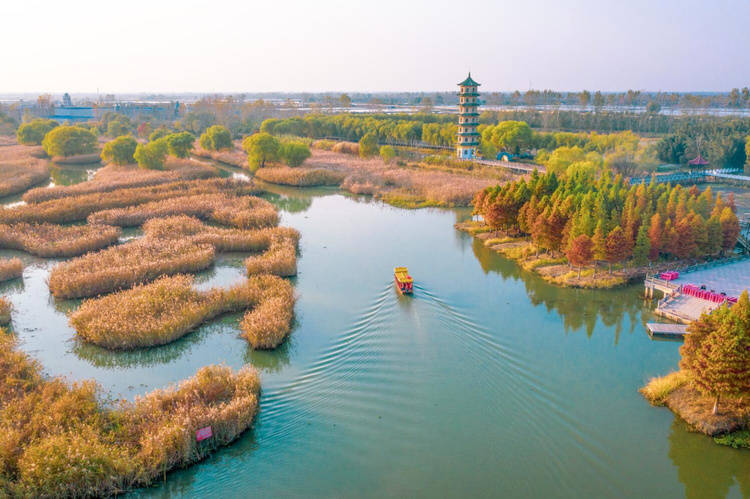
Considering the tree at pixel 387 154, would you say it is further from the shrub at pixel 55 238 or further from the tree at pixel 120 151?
the shrub at pixel 55 238

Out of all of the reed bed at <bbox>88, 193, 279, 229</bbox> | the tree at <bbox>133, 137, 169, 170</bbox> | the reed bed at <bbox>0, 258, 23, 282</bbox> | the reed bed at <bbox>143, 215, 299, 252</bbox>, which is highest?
the tree at <bbox>133, 137, 169, 170</bbox>

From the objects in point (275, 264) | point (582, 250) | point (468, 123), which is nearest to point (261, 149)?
point (468, 123)

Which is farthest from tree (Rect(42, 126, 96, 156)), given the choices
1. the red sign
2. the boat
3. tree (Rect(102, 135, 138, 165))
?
the red sign

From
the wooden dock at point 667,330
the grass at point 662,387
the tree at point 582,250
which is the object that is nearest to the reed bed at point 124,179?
the tree at point 582,250

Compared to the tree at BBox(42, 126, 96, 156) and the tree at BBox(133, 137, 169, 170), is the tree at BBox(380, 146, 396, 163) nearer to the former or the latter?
the tree at BBox(133, 137, 169, 170)

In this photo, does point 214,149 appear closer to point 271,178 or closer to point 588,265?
point 271,178

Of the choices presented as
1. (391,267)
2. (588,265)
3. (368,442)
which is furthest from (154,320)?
(588,265)
